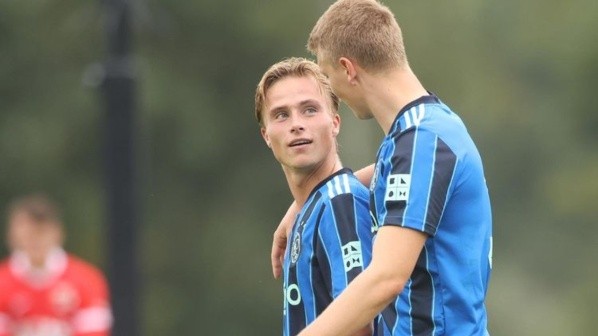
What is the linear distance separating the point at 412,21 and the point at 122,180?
21.9 meters

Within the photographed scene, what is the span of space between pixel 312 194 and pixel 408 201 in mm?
802

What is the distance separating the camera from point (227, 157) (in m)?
28.2

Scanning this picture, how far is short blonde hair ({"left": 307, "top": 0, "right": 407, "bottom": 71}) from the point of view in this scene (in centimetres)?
566

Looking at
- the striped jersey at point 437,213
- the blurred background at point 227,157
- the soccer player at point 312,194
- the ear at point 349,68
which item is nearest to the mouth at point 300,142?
the soccer player at point 312,194

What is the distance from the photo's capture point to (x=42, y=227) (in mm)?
12094

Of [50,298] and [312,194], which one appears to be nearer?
[312,194]

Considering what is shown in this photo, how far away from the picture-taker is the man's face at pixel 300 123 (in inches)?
242

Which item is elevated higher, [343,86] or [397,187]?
[343,86]

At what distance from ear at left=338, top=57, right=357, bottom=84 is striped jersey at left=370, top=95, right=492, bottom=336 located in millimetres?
221

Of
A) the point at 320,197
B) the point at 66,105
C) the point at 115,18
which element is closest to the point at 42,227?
the point at 115,18

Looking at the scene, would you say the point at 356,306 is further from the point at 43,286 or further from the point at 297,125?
the point at 43,286

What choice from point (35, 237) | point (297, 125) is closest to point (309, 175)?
point (297, 125)

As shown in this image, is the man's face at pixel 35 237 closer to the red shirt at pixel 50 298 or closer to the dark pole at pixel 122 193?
the red shirt at pixel 50 298

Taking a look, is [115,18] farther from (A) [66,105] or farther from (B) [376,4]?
(A) [66,105]
